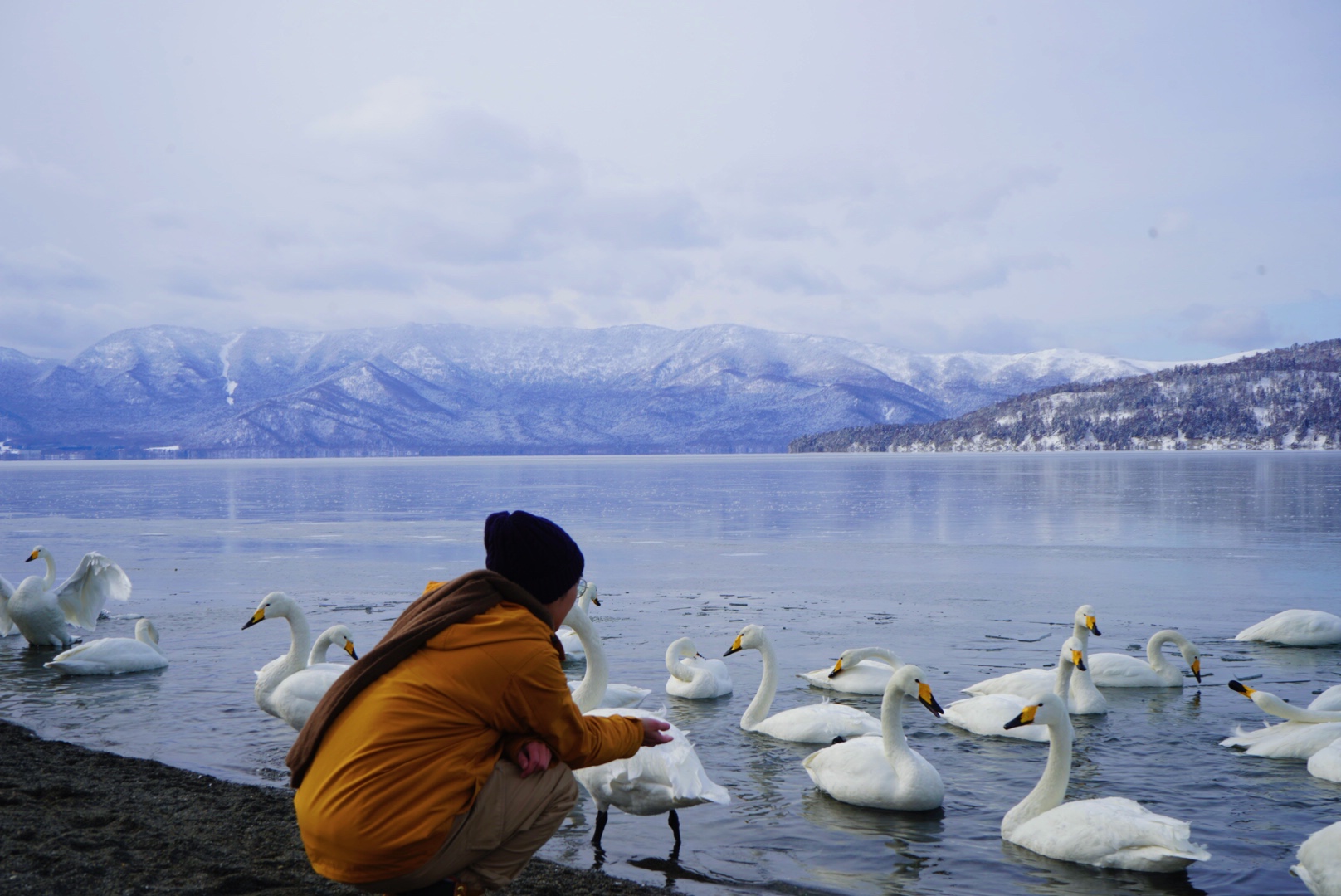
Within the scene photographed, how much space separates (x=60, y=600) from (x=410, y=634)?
14.8 metres

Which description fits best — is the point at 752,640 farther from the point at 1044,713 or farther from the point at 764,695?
the point at 1044,713

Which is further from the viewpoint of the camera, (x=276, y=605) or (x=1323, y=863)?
(x=276, y=605)

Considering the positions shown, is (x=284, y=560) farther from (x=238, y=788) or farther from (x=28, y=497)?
(x=28, y=497)

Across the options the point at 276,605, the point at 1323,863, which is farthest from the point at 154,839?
the point at 1323,863

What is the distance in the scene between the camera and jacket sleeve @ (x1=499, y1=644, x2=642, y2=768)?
4.25m

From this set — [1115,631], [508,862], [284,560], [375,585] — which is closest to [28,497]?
[284,560]

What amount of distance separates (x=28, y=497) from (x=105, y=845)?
233ft

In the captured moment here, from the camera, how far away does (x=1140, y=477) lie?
83438 millimetres

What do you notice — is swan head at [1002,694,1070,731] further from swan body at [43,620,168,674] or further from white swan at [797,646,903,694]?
swan body at [43,620,168,674]

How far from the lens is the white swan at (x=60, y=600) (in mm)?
15789

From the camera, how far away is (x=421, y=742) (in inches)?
163

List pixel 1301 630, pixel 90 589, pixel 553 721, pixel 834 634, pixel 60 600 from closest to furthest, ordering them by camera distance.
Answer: pixel 553 721, pixel 1301 630, pixel 60 600, pixel 90 589, pixel 834 634

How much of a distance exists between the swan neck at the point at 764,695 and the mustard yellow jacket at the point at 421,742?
7.41 metres

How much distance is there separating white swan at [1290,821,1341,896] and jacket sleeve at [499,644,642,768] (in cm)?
465
